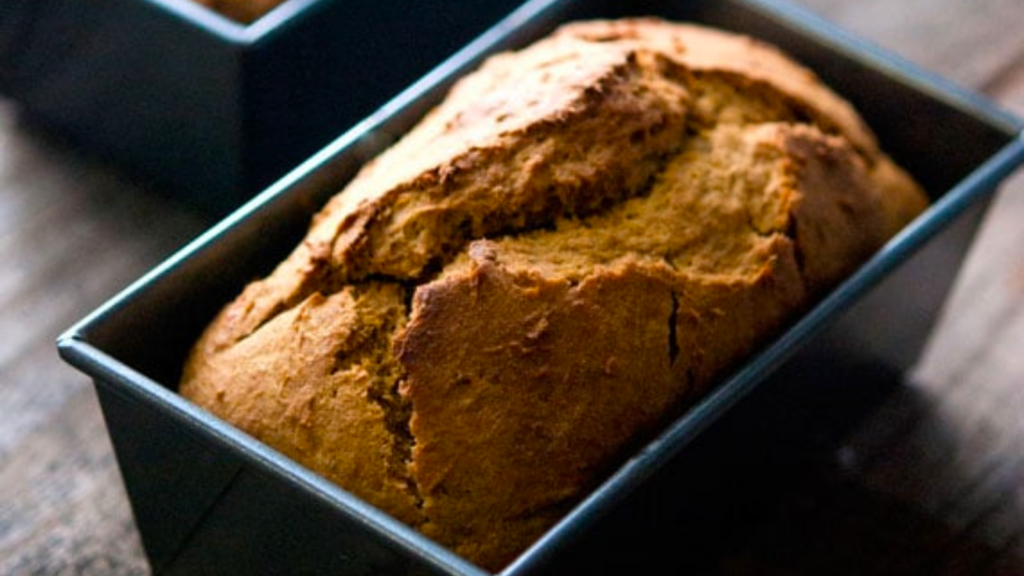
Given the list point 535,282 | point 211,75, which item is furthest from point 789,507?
point 211,75

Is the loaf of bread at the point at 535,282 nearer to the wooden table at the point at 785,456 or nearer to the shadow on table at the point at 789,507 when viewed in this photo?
the shadow on table at the point at 789,507

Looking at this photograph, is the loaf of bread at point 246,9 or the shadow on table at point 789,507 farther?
the loaf of bread at point 246,9

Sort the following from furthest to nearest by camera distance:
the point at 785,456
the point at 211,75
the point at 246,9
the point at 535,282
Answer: the point at 246,9
the point at 211,75
the point at 785,456
the point at 535,282

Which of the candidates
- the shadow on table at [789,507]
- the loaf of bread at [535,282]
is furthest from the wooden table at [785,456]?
the loaf of bread at [535,282]

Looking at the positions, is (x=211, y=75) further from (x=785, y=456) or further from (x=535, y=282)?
(x=785, y=456)

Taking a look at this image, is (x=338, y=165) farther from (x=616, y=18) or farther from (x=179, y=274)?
(x=616, y=18)
